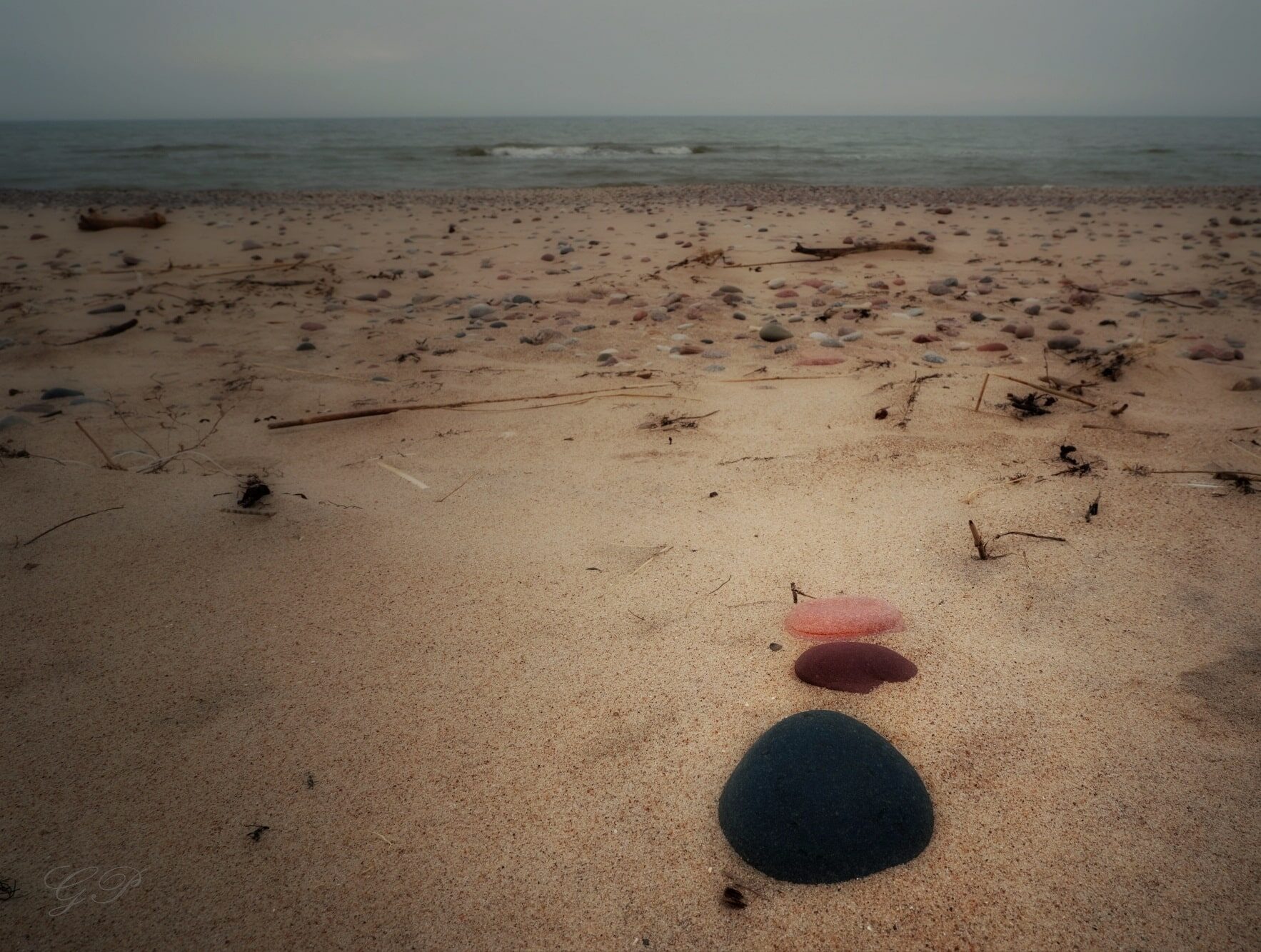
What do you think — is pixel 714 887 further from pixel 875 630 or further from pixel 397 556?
pixel 397 556

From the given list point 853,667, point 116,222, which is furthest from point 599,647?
point 116,222

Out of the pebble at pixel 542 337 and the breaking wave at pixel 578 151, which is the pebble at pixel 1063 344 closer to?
the pebble at pixel 542 337

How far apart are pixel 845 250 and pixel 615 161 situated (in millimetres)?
11958

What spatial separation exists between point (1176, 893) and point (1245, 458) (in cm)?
160

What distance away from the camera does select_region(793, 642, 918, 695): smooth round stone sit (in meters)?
1.26

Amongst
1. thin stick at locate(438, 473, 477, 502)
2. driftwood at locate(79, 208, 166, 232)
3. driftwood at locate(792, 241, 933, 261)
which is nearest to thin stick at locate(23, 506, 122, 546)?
thin stick at locate(438, 473, 477, 502)

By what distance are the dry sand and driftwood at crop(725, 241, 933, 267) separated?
2.20 m

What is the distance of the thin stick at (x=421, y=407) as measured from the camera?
2428 millimetres

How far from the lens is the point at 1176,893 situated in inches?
35.3

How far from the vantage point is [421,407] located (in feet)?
8.52

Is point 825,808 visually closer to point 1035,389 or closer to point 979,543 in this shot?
point 979,543

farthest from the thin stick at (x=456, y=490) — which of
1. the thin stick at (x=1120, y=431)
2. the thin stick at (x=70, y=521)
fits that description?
the thin stick at (x=1120, y=431)

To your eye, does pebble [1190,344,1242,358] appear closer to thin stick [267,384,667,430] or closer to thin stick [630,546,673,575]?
thin stick [267,384,667,430]

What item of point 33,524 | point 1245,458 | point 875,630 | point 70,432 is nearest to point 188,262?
point 70,432
